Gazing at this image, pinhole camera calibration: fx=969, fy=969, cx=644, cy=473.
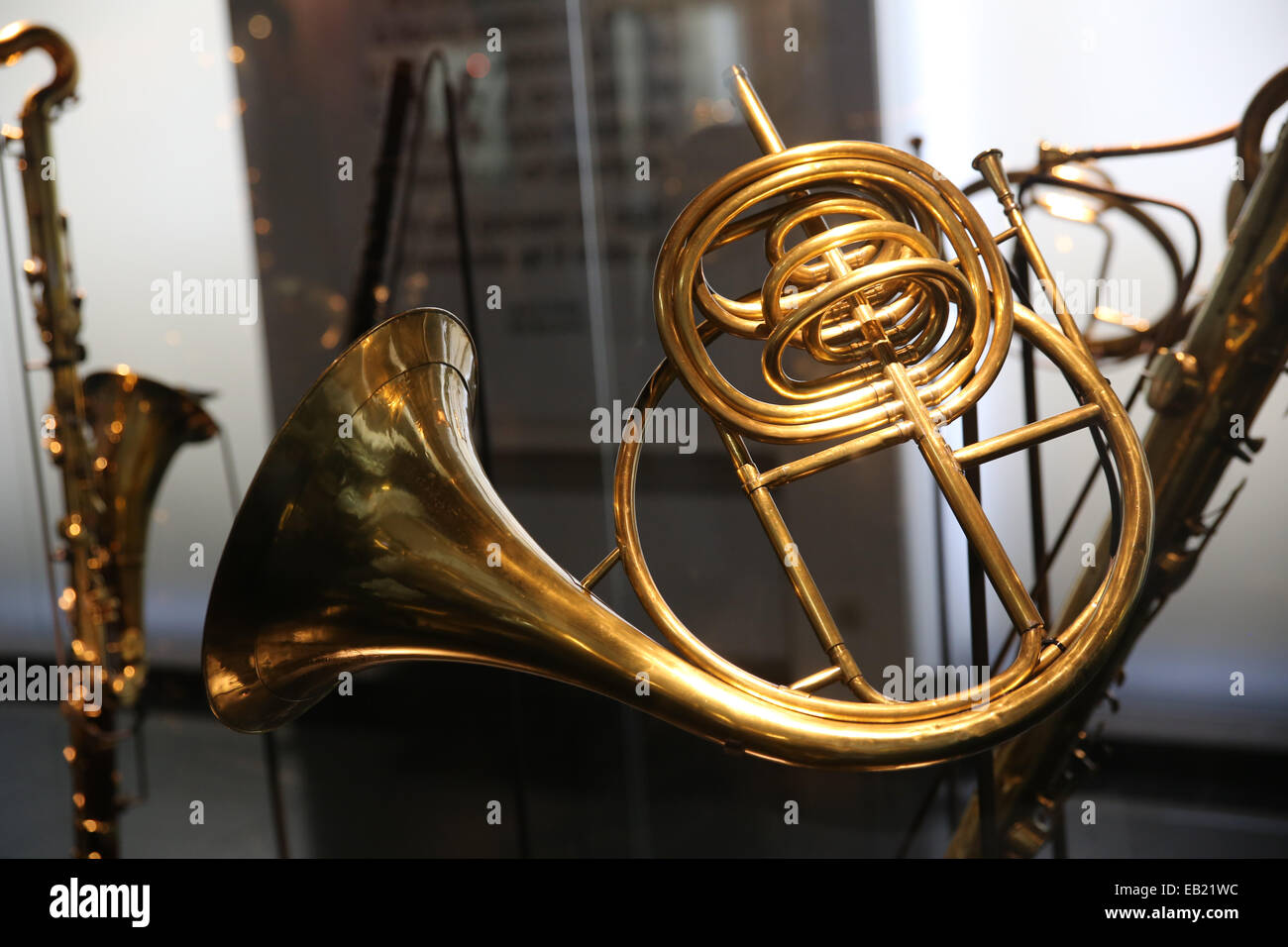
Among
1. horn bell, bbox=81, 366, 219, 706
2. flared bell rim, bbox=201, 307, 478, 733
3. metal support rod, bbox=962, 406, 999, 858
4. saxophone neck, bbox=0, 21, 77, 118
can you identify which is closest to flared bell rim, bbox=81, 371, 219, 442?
horn bell, bbox=81, 366, 219, 706

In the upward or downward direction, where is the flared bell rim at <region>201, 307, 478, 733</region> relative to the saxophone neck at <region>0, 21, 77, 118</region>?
downward

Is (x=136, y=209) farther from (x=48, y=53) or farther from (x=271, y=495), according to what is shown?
(x=271, y=495)

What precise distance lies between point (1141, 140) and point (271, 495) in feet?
6.49

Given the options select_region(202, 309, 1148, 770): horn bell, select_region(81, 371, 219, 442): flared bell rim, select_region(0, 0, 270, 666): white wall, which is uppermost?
select_region(0, 0, 270, 666): white wall

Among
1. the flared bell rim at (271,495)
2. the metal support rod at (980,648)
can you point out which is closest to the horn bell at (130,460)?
the flared bell rim at (271,495)

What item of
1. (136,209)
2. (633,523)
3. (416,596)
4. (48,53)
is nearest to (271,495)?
(416,596)

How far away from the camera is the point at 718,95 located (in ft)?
8.00

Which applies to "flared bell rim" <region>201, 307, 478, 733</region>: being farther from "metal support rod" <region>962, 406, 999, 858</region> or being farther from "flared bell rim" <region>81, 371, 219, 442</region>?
"flared bell rim" <region>81, 371, 219, 442</region>

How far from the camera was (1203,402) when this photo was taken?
1.26m

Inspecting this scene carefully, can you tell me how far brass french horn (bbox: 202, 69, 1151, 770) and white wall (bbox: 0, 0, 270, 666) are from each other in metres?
1.81

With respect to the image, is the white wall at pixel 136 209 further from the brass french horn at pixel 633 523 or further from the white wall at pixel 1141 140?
the brass french horn at pixel 633 523

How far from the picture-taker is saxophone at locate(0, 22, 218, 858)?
5.89ft
